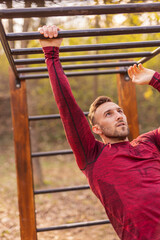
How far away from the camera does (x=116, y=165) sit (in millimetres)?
1809

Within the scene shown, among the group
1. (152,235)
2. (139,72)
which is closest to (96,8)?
(139,72)

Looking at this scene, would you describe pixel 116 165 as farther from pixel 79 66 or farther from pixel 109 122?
pixel 79 66

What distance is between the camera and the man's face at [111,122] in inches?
76.0

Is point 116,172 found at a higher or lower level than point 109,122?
lower

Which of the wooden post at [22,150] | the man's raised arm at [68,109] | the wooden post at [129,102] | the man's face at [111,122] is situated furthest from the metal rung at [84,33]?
the wooden post at [129,102]

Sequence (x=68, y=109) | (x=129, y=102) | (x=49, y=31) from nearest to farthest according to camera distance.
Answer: (x=49, y=31), (x=68, y=109), (x=129, y=102)

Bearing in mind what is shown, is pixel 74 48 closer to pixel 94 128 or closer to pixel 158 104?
pixel 94 128

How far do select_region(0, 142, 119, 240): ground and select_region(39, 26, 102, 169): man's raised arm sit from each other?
278 cm

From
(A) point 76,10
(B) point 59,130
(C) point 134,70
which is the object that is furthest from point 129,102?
(B) point 59,130

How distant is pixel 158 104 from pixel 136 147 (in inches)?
330

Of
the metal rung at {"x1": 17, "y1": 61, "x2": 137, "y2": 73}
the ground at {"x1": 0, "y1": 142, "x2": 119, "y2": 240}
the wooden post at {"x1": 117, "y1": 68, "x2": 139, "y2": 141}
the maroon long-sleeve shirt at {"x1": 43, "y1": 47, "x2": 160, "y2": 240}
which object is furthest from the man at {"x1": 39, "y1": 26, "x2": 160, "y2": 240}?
the ground at {"x1": 0, "y1": 142, "x2": 119, "y2": 240}

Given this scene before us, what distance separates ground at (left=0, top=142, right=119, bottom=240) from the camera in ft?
14.4

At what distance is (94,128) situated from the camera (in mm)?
2043

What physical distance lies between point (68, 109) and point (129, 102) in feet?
4.55
